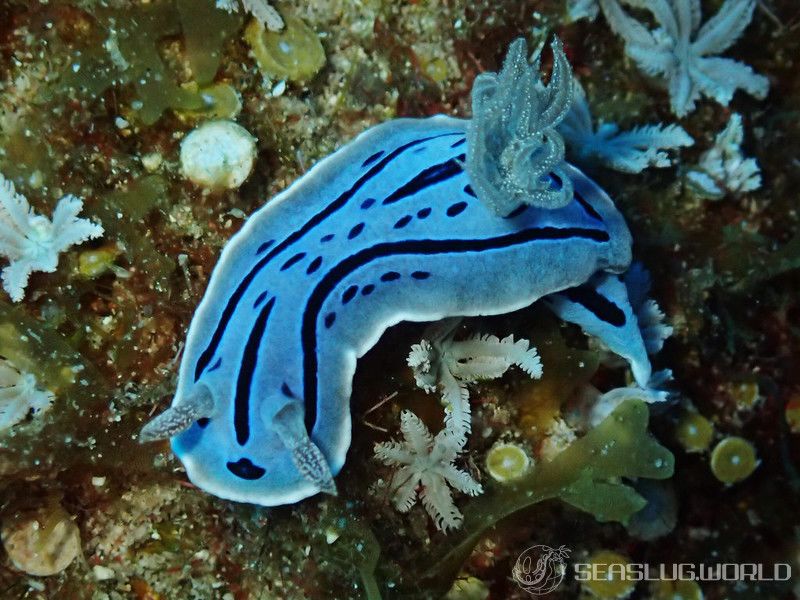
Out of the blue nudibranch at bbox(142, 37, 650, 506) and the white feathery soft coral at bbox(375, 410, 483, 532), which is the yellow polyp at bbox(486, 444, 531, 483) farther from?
the blue nudibranch at bbox(142, 37, 650, 506)

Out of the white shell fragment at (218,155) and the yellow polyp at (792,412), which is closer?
the white shell fragment at (218,155)

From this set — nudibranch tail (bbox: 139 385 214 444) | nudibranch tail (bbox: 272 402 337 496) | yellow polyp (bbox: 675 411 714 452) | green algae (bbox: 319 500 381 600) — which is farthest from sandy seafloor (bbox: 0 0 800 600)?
nudibranch tail (bbox: 272 402 337 496)

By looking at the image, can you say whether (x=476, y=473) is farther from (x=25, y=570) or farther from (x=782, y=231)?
(x=782, y=231)

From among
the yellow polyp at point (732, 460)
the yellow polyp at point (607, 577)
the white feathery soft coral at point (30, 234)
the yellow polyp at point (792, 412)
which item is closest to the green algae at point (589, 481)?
the yellow polyp at point (607, 577)

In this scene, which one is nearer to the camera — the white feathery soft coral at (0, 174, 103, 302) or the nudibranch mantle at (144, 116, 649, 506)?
the nudibranch mantle at (144, 116, 649, 506)

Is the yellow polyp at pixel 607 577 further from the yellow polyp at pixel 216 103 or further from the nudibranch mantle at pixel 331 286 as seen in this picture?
the yellow polyp at pixel 216 103

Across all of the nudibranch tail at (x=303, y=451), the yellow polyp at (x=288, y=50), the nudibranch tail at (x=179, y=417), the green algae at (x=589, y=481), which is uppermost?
the yellow polyp at (x=288, y=50)

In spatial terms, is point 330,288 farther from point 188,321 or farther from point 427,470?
point 427,470
